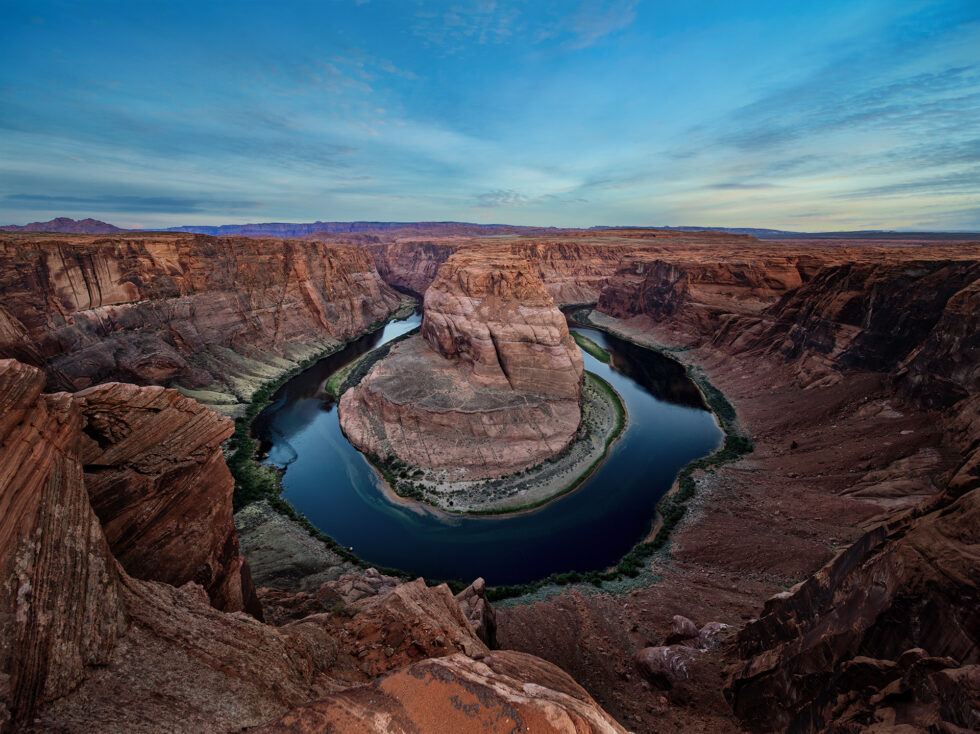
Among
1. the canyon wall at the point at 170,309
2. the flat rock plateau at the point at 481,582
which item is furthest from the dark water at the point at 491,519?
the canyon wall at the point at 170,309

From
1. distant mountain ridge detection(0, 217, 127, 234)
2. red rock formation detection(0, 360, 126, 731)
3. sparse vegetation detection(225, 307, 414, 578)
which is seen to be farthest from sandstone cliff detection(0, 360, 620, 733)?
distant mountain ridge detection(0, 217, 127, 234)

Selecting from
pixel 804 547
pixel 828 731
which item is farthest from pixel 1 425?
pixel 804 547

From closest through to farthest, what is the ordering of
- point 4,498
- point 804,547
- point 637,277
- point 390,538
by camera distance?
1. point 4,498
2. point 804,547
3. point 390,538
4. point 637,277

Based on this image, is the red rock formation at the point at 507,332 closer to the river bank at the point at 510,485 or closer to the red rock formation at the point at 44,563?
the river bank at the point at 510,485

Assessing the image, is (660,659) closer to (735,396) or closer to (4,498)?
(4,498)

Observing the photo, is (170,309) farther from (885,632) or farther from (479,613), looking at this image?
(885,632)
